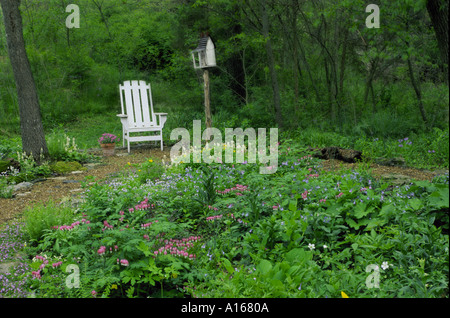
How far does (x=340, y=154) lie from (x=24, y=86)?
172 inches

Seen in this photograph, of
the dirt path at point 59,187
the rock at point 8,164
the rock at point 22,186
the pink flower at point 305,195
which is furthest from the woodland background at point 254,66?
the rock at point 22,186

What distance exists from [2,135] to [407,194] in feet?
26.9

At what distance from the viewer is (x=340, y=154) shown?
4.94m

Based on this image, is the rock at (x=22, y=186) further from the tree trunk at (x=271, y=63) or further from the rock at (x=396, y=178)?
the tree trunk at (x=271, y=63)

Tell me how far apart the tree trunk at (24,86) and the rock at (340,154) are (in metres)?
3.85

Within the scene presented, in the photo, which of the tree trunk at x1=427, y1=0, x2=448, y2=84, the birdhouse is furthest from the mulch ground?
the birdhouse

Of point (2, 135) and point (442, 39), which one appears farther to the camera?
point (2, 135)

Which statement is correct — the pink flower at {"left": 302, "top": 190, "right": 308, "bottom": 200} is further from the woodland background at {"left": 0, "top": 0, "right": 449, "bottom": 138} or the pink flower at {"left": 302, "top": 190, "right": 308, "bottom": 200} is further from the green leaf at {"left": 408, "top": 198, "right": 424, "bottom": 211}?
the woodland background at {"left": 0, "top": 0, "right": 449, "bottom": 138}

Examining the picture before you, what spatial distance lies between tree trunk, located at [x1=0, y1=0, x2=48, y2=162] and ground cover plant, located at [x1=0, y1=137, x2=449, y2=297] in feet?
8.89
